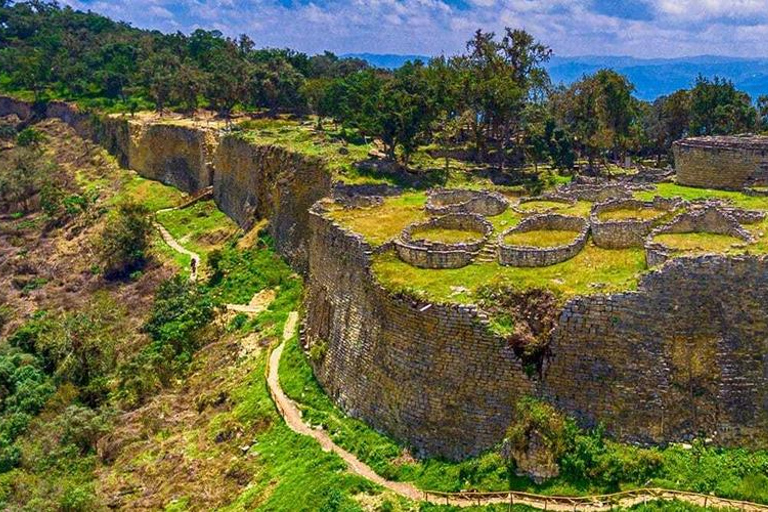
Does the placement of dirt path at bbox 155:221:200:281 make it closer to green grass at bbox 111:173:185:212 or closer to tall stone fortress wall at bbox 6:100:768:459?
green grass at bbox 111:173:185:212

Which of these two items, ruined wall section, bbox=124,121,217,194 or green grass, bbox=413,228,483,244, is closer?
green grass, bbox=413,228,483,244

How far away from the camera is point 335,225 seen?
27.9 metres

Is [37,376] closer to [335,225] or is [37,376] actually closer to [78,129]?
[335,225]

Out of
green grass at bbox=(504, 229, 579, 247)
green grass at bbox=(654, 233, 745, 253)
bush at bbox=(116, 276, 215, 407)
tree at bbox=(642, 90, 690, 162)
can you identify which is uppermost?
tree at bbox=(642, 90, 690, 162)

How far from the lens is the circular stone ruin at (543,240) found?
2295 cm

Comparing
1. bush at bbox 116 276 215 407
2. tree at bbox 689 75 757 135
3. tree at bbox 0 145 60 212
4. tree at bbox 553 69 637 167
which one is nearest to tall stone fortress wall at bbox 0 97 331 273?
bush at bbox 116 276 215 407

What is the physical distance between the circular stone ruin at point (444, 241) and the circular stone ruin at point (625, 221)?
386 centimetres

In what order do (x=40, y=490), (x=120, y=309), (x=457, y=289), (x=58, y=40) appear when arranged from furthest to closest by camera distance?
1. (x=58, y=40)
2. (x=120, y=309)
3. (x=40, y=490)
4. (x=457, y=289)

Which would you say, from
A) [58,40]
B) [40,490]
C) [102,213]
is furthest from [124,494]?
[58,40]

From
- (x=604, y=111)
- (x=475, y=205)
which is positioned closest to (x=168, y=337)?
(x=475, y=205)

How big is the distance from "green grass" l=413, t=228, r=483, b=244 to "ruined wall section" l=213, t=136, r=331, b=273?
12833 millimetres

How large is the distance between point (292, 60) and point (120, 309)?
52.1 m

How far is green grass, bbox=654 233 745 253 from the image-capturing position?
21.6 metres

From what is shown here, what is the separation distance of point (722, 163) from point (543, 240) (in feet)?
54.4
